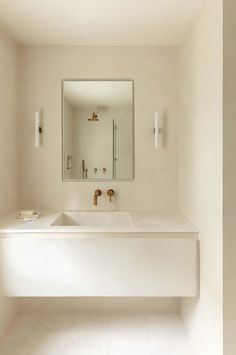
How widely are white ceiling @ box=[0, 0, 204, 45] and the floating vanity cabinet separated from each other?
1.44 meters

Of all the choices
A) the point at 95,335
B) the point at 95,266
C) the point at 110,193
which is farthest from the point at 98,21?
the point at 95,335

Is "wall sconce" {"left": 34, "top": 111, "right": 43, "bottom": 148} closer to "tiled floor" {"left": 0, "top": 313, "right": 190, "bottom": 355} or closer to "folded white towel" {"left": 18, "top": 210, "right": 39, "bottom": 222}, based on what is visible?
"folded white towel" {"left": 18, "top": 210, "right": 39, "bottom": 222}

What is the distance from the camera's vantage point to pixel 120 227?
2.35 metres

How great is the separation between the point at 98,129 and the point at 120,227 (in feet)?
3.19

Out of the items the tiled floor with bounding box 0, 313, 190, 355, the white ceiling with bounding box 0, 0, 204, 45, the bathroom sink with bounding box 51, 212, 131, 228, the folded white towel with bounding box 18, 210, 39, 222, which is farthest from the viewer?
the bathroom sink with bounding box 51, 212, 131, 228

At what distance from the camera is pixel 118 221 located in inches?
116

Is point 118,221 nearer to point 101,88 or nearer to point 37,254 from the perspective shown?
point 37,254

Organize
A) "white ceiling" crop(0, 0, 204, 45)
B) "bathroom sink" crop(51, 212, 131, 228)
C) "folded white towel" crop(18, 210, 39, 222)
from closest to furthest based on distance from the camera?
"white ceiling" crop(0, 0, 204, 45) → "folded white towel" crop(18, 210, 39, 222) → "bathroom sink" crop(51, 212, 131, 228)

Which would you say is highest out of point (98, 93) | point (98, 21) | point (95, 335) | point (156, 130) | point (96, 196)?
point (98, 21)

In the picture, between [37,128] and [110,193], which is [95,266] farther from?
[37,128]

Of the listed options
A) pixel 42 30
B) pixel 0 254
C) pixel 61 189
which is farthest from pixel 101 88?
pixel 0 254

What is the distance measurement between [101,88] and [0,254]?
5.13ft

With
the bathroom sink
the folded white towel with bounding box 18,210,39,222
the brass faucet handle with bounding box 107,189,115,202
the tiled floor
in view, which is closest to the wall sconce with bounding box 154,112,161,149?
the brass faucet handle with bounding box 107,189,115,202

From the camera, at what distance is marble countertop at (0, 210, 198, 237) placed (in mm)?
2229
